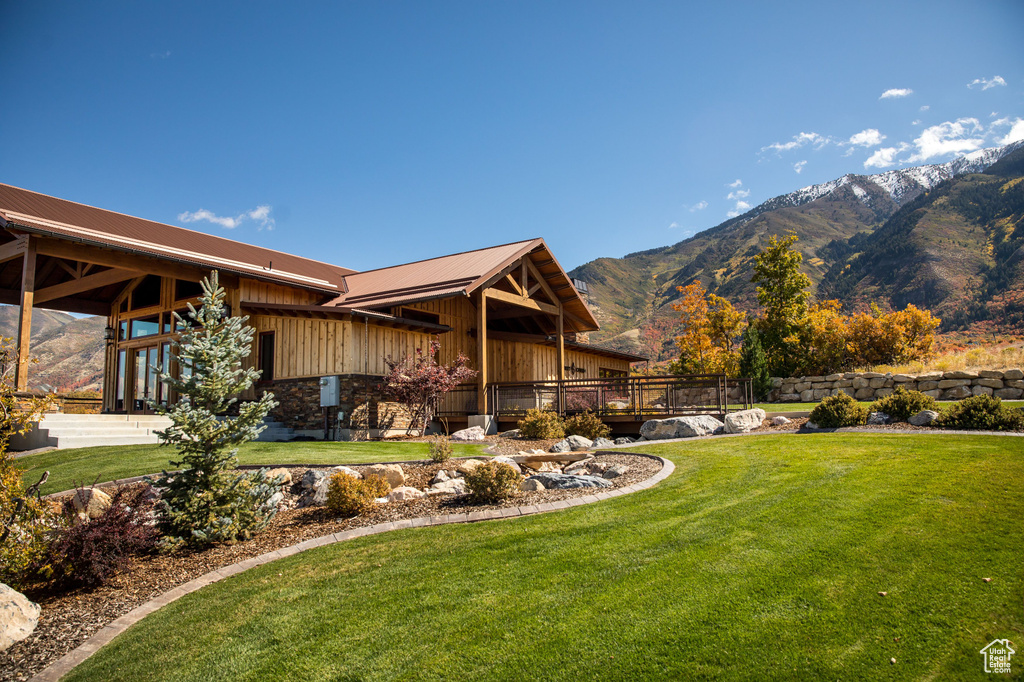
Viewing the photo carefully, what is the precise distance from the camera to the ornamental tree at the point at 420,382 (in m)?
15.1

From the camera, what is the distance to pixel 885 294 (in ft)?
194

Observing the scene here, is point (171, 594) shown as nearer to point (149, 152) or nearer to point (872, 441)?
point (872, 441)

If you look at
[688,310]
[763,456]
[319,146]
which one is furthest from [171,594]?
[688,310]

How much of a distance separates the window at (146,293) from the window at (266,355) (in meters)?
5.54

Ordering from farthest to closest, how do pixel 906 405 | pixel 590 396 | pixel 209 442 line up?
pixel 590 396, pixel 906 405, pixel 209 442

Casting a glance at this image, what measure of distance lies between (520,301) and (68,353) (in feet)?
207

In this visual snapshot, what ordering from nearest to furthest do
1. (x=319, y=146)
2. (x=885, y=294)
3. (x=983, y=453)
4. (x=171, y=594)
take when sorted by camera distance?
(x=171, y=594)
(x=983, y=453)
(x=319, y=146)
(x=885, y=294)

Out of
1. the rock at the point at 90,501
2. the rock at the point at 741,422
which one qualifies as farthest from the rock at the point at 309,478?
the rock at the point at 741,422

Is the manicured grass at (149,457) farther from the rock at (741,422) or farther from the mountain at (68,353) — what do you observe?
the mountain at (68,353)

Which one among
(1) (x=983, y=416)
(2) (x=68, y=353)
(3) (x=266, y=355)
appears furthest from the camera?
(2) (x=68, y=353)

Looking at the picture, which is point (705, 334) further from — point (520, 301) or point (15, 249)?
point (15, 249)

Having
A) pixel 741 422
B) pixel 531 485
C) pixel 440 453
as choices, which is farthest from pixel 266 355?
pixel 741 422

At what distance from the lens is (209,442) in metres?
6.58

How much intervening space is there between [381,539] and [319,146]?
19.2m
